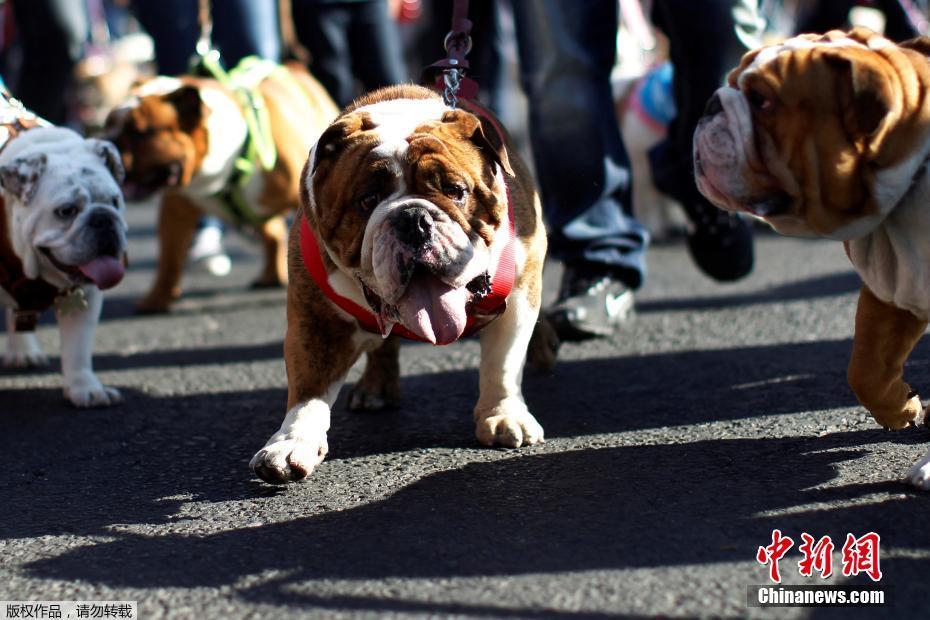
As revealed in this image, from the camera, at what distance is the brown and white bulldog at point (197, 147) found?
15.4ft

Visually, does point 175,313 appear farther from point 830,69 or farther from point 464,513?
point 830,69

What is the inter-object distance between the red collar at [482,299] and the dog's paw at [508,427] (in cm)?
27

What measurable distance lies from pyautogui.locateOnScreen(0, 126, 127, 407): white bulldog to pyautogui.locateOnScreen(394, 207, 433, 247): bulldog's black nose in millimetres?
1387

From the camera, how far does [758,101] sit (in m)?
2.45

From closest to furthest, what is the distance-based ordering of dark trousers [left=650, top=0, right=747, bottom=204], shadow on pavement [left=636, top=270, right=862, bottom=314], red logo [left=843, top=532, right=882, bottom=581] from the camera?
red logo [left=843, top=532, right=882, bottom=581] → dark trousers [left=650, top=0, right=747, bottom=204] → shadow on pavement [left=636, top=270, right=862, bottom=314]

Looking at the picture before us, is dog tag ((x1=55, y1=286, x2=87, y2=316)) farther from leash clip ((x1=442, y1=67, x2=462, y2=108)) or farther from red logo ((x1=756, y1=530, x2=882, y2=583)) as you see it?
red logo ((x1=756, y1=530, x2=882, y2=583))

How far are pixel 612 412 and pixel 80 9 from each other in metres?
3.66

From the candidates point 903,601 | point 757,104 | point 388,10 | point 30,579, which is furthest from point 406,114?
point 388,10

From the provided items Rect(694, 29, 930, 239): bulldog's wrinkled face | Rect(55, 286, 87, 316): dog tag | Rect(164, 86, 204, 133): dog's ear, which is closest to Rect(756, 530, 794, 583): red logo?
Rect(694, 29, 930, 239): bulldog's wrinkled face

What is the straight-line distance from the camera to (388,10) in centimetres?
584

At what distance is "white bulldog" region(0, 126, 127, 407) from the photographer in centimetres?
350

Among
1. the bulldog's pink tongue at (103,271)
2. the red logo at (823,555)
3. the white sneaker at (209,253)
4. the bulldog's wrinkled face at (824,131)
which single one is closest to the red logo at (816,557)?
the red logo at (823,555)

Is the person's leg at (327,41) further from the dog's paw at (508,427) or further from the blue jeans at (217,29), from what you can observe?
the dog's paw at (508,427)

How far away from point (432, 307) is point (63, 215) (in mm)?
1463
